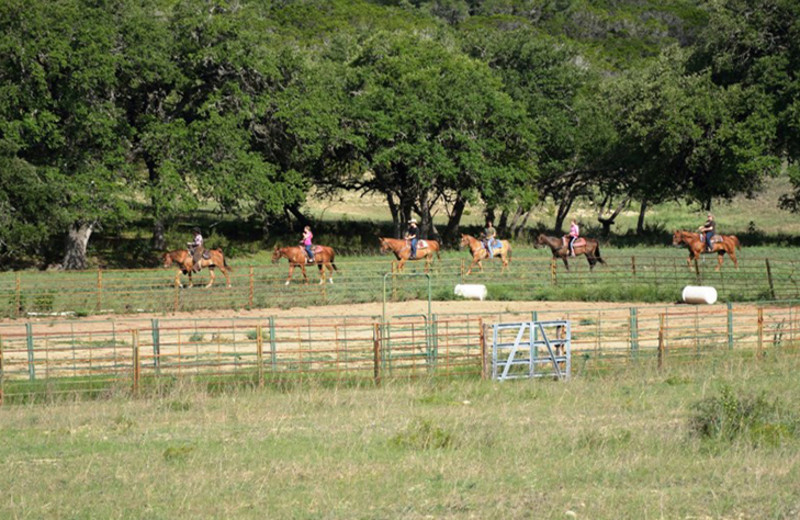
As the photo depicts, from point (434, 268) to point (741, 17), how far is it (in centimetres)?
2644

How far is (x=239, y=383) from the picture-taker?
1802 cm

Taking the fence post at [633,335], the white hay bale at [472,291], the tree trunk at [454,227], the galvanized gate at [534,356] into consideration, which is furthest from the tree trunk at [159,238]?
the galvanized gate at [534,356]

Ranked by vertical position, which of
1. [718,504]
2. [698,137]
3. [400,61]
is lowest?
[718,504]

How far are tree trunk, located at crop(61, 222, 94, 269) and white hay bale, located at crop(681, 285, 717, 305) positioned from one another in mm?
25162

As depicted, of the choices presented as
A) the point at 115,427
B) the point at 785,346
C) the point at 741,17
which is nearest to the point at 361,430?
the point at 115,427

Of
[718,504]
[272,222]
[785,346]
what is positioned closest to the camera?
[718,504]

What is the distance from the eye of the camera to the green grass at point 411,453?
10.2m

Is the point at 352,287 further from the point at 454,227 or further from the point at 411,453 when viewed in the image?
the point at 454,227

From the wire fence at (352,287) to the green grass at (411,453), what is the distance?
14.4 meters

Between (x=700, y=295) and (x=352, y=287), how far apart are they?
11239 mm

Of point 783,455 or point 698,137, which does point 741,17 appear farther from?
point 783,455

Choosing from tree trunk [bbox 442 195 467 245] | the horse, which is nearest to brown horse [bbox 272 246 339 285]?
the horse

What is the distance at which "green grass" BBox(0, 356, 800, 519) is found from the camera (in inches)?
403

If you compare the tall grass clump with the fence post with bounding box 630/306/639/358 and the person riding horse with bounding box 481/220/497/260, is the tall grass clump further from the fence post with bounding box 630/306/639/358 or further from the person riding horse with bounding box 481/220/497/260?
the person riding horse with bounding box 481/220/497/260
